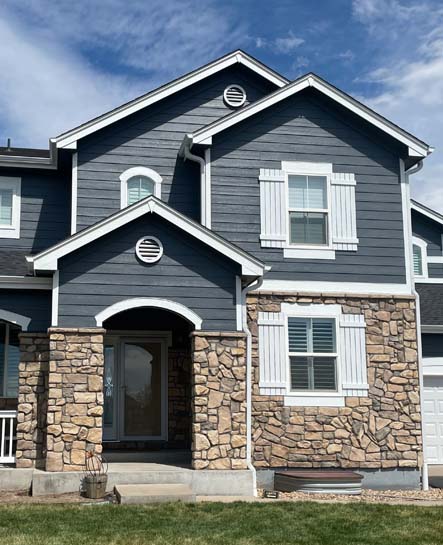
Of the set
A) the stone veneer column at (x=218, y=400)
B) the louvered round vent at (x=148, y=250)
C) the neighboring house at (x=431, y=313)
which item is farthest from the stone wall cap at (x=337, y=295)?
the louvered round vent at (x=148, y=250)

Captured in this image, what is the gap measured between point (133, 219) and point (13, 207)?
414cm

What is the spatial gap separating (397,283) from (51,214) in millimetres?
6823

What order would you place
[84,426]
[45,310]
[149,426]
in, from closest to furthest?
[84,426] < [45,310] < [149,426]

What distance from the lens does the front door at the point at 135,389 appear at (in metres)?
14.8

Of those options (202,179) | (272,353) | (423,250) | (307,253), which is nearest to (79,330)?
(272,353)

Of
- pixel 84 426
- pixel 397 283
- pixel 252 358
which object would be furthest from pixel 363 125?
pixel 84 426

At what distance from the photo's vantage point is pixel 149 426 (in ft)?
48.9

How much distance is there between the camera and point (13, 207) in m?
15.2

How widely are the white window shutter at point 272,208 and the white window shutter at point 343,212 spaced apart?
95cm

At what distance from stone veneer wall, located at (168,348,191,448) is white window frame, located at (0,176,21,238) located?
12.6 ft

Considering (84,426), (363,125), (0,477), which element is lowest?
(0,477)

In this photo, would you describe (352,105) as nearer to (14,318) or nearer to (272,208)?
(272,208)

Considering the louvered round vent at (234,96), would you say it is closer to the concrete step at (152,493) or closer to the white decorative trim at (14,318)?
the white decorative trim at (14,318)

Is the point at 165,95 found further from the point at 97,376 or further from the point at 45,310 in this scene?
the point at 97,376
